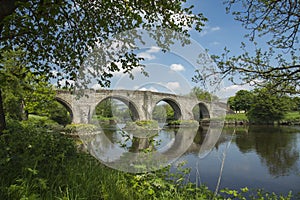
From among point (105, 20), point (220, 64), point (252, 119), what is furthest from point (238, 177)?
point (252, 119)

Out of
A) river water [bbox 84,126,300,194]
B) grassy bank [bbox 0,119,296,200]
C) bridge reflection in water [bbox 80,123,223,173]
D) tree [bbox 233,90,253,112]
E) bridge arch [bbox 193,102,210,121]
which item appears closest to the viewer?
grassy bank [bbox 0,119,296,200]

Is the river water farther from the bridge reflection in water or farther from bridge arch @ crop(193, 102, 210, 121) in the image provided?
bridge arch @ crop(193, 102, 210, 121)

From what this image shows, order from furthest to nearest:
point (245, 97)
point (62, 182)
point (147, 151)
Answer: point (245, 97), point (147, 151), point (62, 182)

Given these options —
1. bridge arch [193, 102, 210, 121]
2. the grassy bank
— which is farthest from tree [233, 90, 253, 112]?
the grassy bank

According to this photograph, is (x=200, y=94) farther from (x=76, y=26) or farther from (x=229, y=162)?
(x=229, y=162)

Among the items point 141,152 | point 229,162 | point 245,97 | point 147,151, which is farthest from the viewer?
point 229,162

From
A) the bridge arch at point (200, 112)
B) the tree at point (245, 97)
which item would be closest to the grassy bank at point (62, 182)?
the bridge arch at point (200, 112)

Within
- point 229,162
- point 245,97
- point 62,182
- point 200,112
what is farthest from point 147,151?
point 229,162

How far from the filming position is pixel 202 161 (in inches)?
405

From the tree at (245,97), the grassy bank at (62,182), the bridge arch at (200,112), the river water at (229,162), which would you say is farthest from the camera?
the tree at (245,97)

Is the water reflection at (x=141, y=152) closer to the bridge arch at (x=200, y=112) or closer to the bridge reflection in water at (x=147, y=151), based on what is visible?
the bridge reflection in water at (x=147, y=151)

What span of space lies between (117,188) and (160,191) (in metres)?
0.59

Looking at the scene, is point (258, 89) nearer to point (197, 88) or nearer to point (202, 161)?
point (197, 88)

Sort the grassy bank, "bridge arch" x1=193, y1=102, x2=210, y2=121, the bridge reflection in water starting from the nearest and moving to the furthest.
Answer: the grassy bank
the bridge reflection in water
"bridge arch" x1=193, y1=102, x2=210, y2=121
